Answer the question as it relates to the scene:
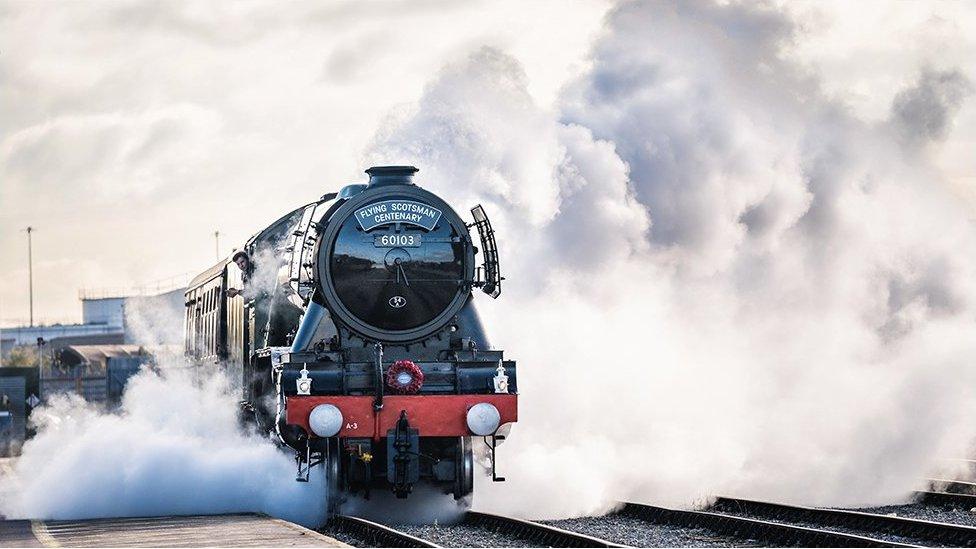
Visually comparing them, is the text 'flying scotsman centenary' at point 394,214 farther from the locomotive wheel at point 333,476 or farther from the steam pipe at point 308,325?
the locomotive wheel at point 333,476

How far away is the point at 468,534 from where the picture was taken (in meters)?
15.5

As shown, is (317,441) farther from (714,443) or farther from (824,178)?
(824,178)

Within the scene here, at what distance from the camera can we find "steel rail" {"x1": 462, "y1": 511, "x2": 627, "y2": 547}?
13562mm

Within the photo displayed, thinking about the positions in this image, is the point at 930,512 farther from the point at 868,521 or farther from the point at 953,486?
the point at 868,521

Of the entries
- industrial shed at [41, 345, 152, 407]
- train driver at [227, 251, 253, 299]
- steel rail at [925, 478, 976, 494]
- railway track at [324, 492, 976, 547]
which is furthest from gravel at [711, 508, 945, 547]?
industrial shed at [41, 345, 152, 407]

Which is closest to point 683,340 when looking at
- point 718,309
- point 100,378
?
point 718,309

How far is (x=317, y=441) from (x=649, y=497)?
4532 millimetres

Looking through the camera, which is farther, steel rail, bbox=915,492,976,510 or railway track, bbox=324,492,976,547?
steel rail, bbox=915,492,976,510

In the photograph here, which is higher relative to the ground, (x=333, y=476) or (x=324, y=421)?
(x=324, y=421)

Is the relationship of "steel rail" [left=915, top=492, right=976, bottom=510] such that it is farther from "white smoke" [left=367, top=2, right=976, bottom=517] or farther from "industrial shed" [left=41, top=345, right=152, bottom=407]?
"industrial shed" [left=41, top=345, right=152, bottom=407]

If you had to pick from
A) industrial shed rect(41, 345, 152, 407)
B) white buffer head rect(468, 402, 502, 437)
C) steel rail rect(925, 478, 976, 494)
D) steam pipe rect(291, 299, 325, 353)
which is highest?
industrial shed rect(41, 345, 152, 407)

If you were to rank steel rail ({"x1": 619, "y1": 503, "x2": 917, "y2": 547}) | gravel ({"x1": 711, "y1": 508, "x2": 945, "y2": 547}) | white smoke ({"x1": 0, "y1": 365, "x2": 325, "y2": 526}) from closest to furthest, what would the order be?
steel rail ({"x1": 619, "y1": 503, "x2": 917, "y2": 547}) → gravel ({"x1": 711, "y1": 508, "x2": 945, "y2": 547}) → white smoke ({"x1": 0, "y1": 365, "x2": 325, "y2": 526})

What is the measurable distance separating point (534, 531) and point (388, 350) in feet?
9.73

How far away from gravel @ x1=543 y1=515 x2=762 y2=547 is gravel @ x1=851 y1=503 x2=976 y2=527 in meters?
2.68
